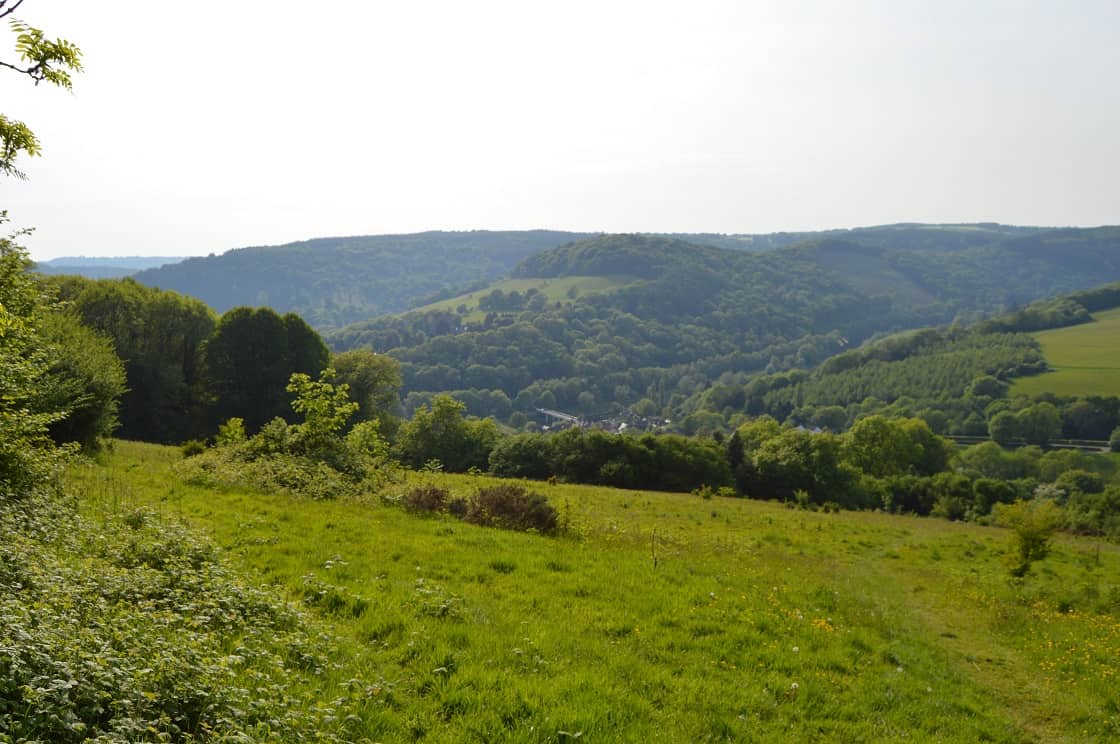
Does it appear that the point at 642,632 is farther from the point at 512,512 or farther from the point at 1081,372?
the point at 1081,372

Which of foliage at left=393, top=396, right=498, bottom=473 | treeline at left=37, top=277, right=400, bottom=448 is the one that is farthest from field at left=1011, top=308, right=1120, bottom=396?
treeline at left=37, top=277, right=400, bottom=448

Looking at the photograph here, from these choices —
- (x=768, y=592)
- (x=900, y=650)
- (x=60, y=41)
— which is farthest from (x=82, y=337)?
(x=900, y=650)

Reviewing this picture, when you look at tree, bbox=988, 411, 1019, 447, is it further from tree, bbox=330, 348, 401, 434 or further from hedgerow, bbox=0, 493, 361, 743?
hedgerow, bbox=0, 493, 361, 743

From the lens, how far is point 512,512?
20266 millimetres

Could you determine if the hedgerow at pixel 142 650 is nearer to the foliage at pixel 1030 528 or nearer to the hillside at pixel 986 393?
the foliage at pixel 1030 528

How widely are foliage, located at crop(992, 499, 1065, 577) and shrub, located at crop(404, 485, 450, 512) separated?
19125mm

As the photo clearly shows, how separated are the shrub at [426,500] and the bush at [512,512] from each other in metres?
0.99

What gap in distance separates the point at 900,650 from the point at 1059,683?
→ 2.75 meters

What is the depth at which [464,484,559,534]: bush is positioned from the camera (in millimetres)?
19859

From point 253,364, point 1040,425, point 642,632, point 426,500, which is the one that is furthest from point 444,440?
point 1040,425

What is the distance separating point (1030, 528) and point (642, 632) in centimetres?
1796

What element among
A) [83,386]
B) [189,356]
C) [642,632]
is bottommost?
[642,632]

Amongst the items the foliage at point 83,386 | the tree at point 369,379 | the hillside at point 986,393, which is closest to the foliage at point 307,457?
the foliage at point 83,386

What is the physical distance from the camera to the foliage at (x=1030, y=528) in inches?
842
